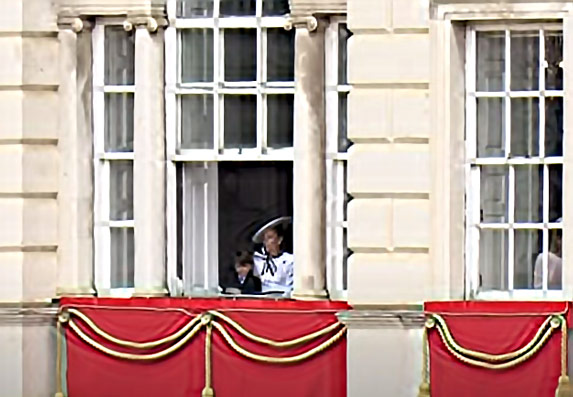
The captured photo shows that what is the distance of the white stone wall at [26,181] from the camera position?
1664 cm

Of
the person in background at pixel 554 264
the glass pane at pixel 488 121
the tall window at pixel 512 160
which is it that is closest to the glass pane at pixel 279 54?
the tall window at pixel 512 160

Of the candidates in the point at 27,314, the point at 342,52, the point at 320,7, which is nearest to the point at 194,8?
the point at 320,7

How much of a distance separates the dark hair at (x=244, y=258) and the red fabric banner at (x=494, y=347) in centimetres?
186

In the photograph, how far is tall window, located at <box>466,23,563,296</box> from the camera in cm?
1599

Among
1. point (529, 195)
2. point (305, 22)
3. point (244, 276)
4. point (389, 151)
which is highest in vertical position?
point (305, 22)

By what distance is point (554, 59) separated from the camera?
1597 cm

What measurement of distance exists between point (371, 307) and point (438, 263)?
68 cm

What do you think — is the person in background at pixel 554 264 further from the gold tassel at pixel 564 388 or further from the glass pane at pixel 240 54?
the glass pane at pixel 240 54

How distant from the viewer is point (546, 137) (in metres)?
16.0

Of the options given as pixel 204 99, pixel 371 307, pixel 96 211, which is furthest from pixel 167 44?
pixel 371 307

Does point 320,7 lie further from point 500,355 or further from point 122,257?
point 500,355

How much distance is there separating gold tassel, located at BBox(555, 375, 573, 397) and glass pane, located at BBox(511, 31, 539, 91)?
8.23 feet

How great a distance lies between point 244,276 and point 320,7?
8.24 ft

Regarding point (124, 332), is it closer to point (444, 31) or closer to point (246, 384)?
point (246, 384)
